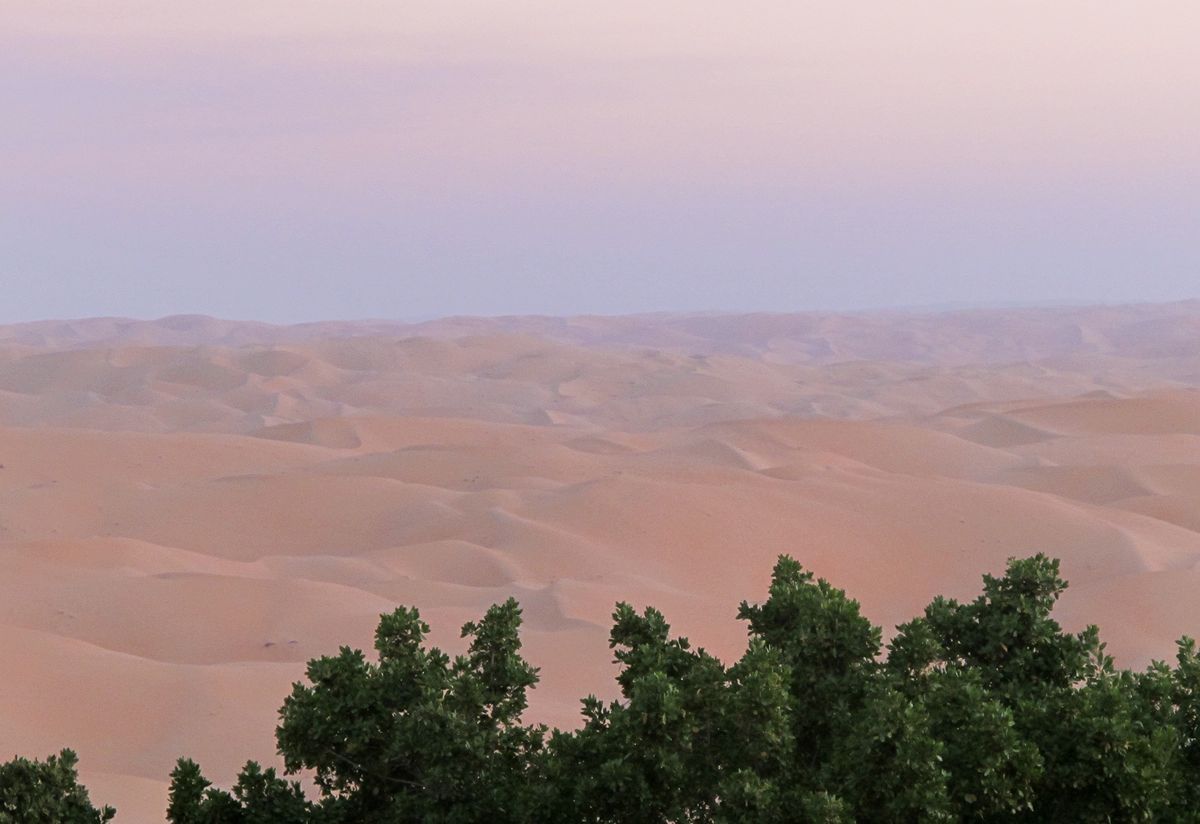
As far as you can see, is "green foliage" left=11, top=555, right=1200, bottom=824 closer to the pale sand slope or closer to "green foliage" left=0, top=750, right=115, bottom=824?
"green foliage" left=0, top=750, right=115, bottom=824

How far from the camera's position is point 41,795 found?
5.67 metres

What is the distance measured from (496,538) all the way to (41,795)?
1353 cm

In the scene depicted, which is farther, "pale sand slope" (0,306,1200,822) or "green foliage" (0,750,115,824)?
"pale sand slope" (0,306,1200,822)

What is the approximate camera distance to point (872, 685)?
18.0 feet

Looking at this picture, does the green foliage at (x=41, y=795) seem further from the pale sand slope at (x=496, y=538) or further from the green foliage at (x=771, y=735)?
the pale sand slope at (x=496, y=538)

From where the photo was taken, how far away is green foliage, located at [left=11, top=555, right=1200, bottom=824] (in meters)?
5.06

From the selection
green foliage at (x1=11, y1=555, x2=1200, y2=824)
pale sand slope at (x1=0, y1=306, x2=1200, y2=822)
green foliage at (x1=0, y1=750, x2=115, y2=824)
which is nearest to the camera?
green foliage at (x1=11, y1=555, x2=1200, y2=824)

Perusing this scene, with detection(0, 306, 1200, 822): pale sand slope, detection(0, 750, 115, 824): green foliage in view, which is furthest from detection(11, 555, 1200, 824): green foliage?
detection(0, 306, 1200, 822): pale sand slope

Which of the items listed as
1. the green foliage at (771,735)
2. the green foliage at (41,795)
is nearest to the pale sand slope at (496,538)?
the green foliage at (41,795)

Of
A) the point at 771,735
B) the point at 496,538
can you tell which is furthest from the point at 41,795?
the point at 496,538

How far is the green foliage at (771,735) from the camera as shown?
506cm

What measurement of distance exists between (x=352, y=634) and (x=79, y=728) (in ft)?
11.2

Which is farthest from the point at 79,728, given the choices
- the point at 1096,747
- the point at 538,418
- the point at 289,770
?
the point at 538,418

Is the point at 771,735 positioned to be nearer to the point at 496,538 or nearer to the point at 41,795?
the point at 41,795
